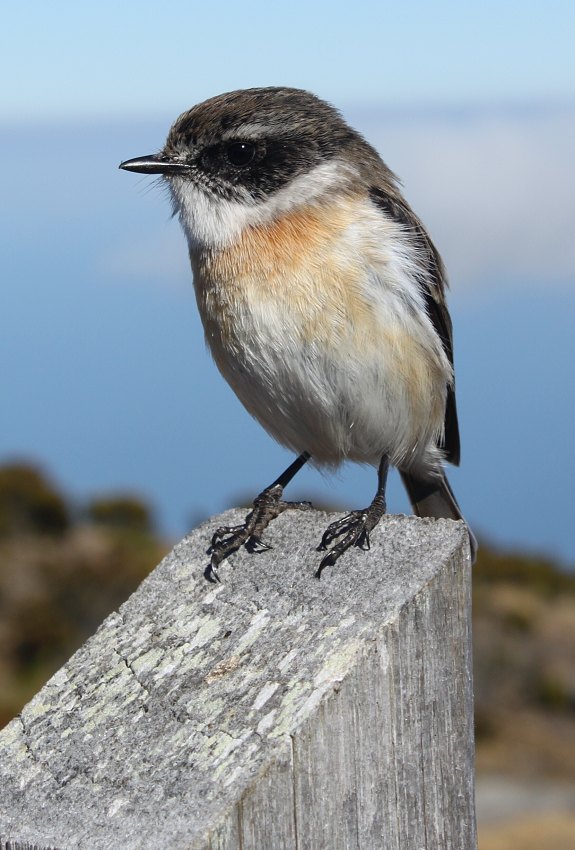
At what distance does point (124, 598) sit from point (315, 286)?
1707cm

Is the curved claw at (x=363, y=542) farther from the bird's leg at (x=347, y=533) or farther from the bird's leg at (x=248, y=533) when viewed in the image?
the bird's leg at (x=248, y=533)

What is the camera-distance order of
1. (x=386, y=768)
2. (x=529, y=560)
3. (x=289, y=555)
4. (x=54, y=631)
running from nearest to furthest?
(x=386, y=768) < (x=289, y=555) < (x=54, y=631) < (x=529, y=560)

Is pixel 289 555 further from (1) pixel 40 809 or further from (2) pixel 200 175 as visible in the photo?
(2) pixel 200 175

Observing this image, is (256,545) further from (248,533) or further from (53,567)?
(53,567)

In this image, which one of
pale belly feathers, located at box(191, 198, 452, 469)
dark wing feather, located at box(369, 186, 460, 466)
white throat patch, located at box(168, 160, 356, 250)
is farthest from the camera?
dark wing feather, located at box(369, 186, 460, 466)

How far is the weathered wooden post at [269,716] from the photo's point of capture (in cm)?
201

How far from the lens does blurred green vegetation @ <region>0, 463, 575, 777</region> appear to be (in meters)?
18.9

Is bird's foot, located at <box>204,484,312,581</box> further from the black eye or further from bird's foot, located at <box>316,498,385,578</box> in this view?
the black eye

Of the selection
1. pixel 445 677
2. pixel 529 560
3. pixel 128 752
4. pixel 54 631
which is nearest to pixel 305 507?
pixel 445 677

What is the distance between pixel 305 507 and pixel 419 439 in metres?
0.95

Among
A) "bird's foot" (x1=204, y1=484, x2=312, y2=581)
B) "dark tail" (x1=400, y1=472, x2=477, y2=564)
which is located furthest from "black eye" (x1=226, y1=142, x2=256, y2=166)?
"bird's foot" (x1=204, y1=484, x2=312, y2=581)

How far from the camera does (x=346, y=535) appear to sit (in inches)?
105

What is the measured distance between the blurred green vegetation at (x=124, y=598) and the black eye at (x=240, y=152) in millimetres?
11307

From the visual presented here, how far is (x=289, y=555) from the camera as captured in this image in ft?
8.74
